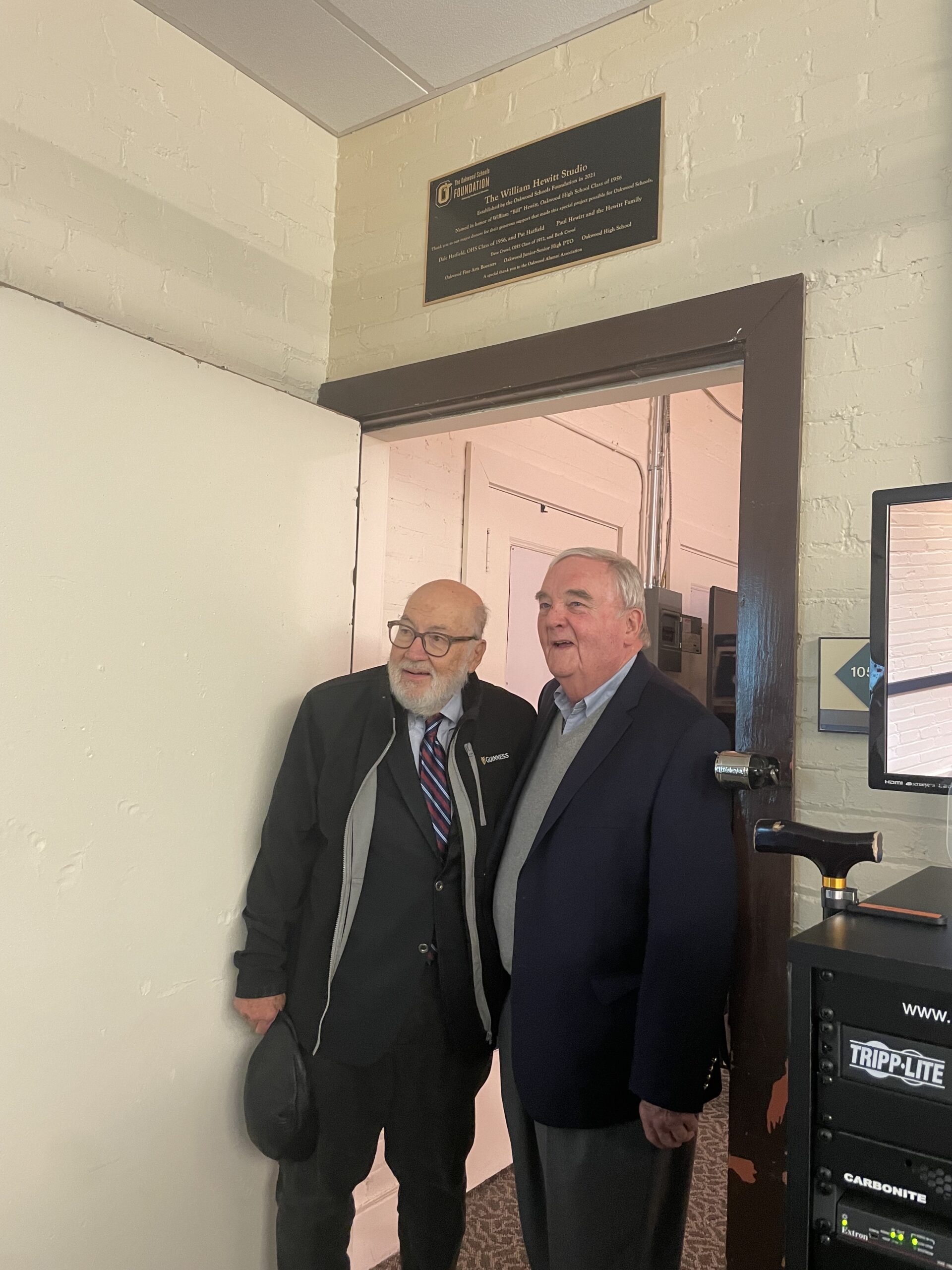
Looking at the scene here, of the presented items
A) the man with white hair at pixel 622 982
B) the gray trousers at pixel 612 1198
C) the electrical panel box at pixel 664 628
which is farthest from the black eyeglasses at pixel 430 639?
the electrical panel box at pixel 664 628

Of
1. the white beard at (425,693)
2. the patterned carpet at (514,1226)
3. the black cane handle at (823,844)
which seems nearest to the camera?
the black cane handle at (823,844)

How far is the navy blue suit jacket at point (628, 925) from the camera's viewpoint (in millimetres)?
1548

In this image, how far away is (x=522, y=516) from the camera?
3.00 m

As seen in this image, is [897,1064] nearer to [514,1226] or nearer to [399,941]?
[399,941]

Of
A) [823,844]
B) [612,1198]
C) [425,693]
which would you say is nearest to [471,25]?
[425,693]

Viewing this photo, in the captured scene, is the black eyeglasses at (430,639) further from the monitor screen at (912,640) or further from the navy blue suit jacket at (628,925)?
the monitor screen at (912,640)

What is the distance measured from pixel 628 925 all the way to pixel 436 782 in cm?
51

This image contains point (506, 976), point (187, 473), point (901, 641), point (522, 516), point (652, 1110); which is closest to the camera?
point (901, 641)

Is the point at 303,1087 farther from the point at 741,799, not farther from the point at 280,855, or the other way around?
the point at 741,799

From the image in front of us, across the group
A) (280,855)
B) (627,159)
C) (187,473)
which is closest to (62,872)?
(280,855)

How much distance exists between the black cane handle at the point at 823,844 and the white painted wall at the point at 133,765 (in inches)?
45.5

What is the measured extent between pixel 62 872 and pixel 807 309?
1.66 m

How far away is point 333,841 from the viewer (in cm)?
195

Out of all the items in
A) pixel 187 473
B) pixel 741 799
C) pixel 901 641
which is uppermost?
pixel 187 473
